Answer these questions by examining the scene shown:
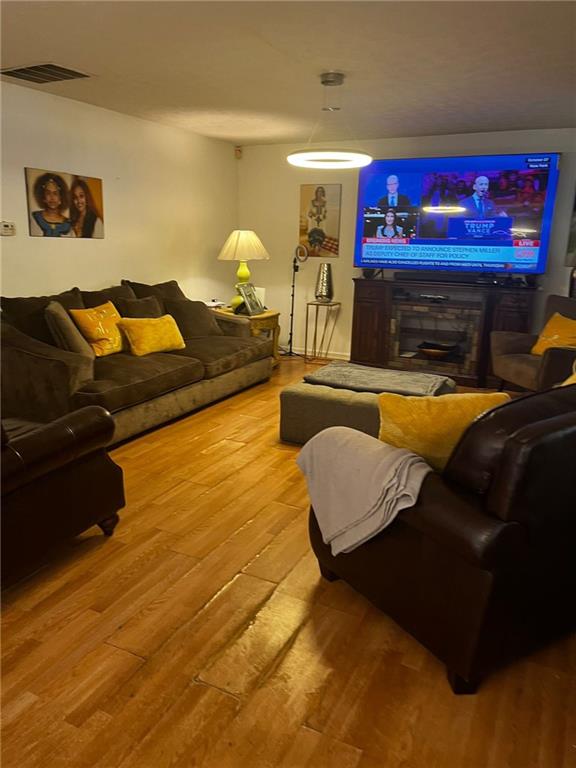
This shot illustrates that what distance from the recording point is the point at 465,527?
158cm

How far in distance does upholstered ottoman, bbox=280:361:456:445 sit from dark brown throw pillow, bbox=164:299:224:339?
5.28ft

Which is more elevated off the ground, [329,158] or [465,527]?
[329,158]

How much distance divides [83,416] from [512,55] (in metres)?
2.90

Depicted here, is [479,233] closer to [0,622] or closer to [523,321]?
[523,321]

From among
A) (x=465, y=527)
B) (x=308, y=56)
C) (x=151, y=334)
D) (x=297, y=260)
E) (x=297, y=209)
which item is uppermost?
(x=308, y=56)

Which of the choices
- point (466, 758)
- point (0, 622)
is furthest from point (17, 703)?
point (466, 758)

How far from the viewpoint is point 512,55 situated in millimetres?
2994

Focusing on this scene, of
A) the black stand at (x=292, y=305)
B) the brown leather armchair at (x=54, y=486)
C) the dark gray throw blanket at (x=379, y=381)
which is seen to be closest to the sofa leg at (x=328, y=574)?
the brown leather armchair at (x=54, y=486)

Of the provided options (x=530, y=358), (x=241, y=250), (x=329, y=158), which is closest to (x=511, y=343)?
(x=530, y=358)

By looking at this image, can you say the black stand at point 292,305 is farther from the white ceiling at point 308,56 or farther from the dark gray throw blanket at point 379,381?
the dark gray throw blanket at point 379,381

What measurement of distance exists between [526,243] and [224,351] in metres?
3.01

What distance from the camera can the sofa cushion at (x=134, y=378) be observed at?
352 centimetres

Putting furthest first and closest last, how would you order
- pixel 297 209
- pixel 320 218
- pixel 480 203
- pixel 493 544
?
pixel 297 209
pixel 320 218
pixel 480 203
pixel 493 544

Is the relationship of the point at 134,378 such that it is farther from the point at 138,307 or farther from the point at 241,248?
the point at 241,248
